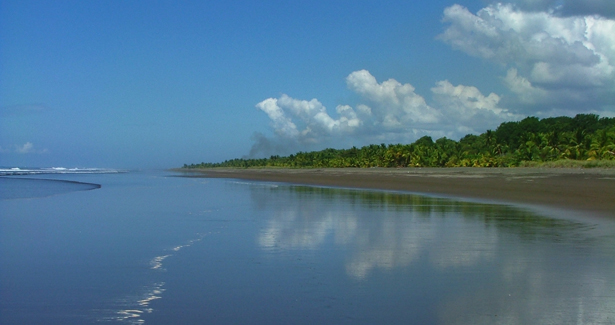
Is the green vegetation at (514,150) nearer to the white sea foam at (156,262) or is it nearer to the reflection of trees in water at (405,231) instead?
the reflection of trees in water at (405,231)

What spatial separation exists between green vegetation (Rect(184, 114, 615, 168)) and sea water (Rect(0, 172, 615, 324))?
33.6 metres

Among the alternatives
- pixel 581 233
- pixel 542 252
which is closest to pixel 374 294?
pixel 542 252

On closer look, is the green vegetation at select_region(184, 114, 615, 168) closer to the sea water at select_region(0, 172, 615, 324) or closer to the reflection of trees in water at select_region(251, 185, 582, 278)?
the reflection of trees in water at select_region(251, 185, 582, 278)

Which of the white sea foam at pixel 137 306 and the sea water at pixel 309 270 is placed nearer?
the white sea foam at pixel 137 306

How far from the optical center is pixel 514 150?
241 ft

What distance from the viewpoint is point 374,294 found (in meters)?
6.11

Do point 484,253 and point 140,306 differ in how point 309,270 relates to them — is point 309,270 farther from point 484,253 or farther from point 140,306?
point 484,253

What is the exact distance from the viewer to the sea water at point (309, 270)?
17.9 ft

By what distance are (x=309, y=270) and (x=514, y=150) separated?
7309cm

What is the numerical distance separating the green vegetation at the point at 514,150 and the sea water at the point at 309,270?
110 feet

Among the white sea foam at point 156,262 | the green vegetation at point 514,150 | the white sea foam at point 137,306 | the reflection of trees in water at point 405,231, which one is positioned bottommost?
the white sea foam at point 137,306

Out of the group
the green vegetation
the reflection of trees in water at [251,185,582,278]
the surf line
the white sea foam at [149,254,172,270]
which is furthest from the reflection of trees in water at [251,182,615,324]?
the green vegetation

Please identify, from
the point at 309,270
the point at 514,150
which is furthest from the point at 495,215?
the point at 514,150

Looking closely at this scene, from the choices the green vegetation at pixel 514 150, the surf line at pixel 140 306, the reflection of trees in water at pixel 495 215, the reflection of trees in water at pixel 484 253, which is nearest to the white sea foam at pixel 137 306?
the surf line at pixel 140 306
